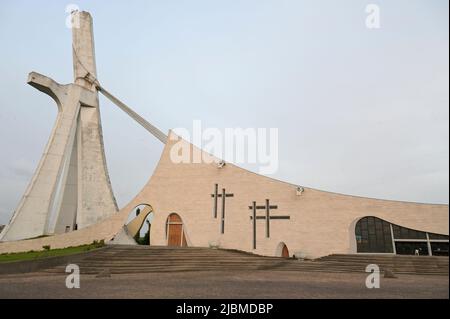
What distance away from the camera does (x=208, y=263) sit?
46.0ft

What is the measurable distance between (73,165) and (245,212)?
13.3 meters

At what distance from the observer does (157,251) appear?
1551 cm

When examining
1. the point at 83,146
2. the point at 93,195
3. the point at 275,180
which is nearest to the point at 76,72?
the point at 83,146

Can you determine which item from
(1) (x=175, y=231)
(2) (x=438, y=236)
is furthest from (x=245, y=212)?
(2) (x=438, y=236)

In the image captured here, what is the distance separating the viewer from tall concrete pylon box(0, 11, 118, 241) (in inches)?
774

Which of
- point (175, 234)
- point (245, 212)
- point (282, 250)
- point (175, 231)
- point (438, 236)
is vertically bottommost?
point (282, 250)

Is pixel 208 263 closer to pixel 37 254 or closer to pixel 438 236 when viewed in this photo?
pixel 37 254

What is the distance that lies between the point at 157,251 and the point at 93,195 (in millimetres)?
8910

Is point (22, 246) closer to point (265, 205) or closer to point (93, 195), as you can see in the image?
point (93, 195)

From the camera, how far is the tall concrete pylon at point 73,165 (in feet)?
64.5

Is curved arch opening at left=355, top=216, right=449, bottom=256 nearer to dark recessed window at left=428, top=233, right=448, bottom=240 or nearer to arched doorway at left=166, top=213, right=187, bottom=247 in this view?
dark recessed window at left=428, top=233, right=448, bottom=240

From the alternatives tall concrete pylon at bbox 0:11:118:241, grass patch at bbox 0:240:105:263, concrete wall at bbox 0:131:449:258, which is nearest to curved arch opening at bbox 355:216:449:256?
concrete wall at bbox 0:131:449:258

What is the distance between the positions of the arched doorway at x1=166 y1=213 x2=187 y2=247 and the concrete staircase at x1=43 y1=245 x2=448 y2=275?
13.6 feet

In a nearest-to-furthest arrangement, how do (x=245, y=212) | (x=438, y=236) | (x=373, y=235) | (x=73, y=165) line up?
(x=438, y=236) < (x=373, y=235) < (x=245, y=212) < (x=73, y=165)
